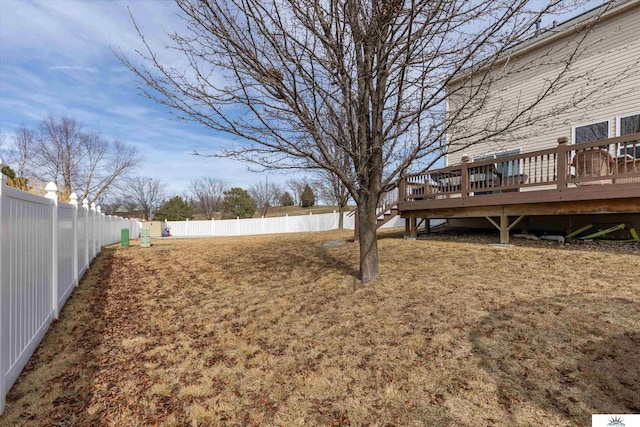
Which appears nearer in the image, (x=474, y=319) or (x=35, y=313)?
(x=35, y=313)

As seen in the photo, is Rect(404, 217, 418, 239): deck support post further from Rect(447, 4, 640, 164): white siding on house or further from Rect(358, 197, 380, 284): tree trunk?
Rect(358, 197, 380, 284): tree trunk

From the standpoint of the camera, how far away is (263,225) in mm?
25094

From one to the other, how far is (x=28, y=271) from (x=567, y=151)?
28.7 ft

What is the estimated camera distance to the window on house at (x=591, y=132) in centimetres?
804

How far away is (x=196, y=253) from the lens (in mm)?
9406

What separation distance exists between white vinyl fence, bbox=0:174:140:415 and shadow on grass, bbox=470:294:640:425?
391cm

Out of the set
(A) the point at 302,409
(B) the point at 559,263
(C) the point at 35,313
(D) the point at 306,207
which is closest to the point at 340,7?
(A) the point at 302,409

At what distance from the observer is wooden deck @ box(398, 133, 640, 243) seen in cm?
570

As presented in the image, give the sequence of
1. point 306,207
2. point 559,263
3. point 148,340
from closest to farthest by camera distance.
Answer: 1. point 148,340
2. point 559,263
3. point 306,207

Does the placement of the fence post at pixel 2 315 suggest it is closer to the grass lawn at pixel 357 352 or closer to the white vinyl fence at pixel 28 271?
the white vinyl fence at pixel 28 271

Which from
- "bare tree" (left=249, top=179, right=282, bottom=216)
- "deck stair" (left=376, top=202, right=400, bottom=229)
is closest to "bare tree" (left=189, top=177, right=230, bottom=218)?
"bare tree" (left=249, top=179, right=282, bottom=216)

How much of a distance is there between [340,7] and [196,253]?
7822mm

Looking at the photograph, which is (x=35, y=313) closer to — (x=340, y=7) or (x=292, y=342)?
(x=292, y=342)

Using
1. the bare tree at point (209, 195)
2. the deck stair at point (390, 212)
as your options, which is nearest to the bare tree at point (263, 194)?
the bare tree at point (209, 195)
